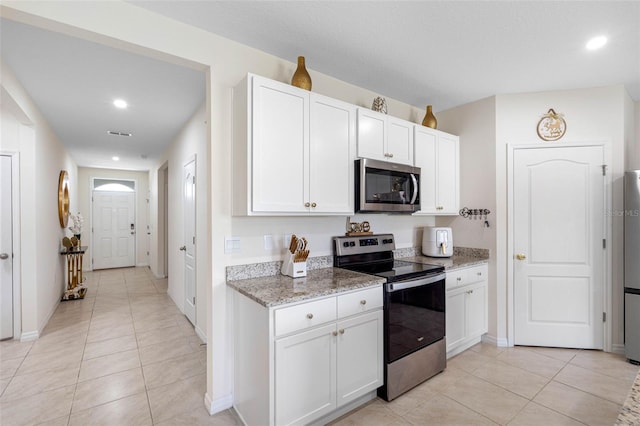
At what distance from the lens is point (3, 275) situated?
3.25 meters

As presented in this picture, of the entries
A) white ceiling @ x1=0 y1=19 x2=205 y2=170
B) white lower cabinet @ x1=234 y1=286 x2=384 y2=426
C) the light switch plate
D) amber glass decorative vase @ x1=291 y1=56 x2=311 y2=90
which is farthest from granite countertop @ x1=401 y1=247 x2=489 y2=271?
white ceiling @ x1=0 y1=19 x2=205 y2=170

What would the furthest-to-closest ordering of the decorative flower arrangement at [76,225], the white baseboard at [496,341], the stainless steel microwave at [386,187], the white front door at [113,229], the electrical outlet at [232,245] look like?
the white front door at [113,229]
the decorative flower arrangement at [76,225]
the white baseboard at [496,341]
the stainless steel microwave at [386,187]
the electrical outlet at [232,245]

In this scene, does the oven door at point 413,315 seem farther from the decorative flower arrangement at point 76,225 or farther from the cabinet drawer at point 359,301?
the decorative flower arrangement at point 76,225

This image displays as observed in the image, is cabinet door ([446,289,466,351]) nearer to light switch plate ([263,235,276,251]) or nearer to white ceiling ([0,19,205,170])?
light switch plate ([263,235,276,251])

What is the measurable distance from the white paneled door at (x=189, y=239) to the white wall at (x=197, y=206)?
147mm

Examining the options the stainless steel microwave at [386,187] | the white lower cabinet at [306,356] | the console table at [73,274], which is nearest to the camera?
the white lower cabinet at [306,356]

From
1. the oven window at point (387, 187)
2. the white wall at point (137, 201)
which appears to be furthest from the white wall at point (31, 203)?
the white wall at point (137, 201)

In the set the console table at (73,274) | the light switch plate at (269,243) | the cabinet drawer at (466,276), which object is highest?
the light switch plate at (269,243)

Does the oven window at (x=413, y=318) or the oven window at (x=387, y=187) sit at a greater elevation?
the oven window at (x=387, y=187)

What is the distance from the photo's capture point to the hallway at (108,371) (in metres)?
2.07

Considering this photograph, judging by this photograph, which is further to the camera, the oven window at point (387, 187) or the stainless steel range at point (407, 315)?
the oven window at point (387, 187)

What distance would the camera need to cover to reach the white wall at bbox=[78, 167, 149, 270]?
23.8ft

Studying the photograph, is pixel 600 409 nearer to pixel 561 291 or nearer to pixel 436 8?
pixel 561 291

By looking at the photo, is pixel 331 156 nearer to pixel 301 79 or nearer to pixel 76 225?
pixel 301 79
